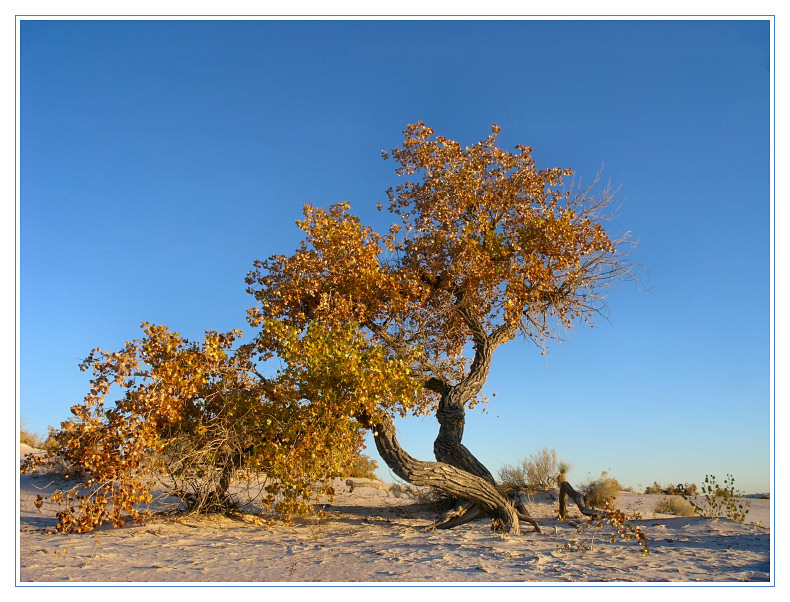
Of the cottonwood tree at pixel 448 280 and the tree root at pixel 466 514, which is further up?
the cottonwood tree at pixel 448 280

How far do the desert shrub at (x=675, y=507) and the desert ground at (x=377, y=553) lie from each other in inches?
150

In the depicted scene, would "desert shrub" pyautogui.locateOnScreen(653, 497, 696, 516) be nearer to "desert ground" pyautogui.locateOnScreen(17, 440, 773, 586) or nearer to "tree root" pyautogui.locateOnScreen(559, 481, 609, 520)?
"desert ground" pyautogui.locateOnScreen(17, 440, 773, 586)

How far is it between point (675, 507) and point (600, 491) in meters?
1.77

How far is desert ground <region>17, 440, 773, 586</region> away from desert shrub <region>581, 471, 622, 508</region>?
3603 millimetres

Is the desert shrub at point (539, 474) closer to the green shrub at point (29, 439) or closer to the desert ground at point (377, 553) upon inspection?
the desert ground at point (377, 553)

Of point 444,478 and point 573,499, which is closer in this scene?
point 444,478

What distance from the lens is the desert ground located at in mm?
6160

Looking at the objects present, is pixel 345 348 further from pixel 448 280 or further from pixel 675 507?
pixel 675 507

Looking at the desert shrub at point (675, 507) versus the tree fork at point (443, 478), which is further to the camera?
the desert shrub at point (675, 507)

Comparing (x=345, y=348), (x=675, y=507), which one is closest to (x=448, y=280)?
(x=345, y=348)

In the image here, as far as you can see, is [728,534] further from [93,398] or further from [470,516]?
[93,398]

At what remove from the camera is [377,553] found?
7.55 meters

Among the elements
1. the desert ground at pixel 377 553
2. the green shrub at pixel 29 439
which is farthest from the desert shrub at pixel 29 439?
the desert ground at pixel 377 553

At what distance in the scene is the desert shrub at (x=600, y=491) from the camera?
14822 millimetres
